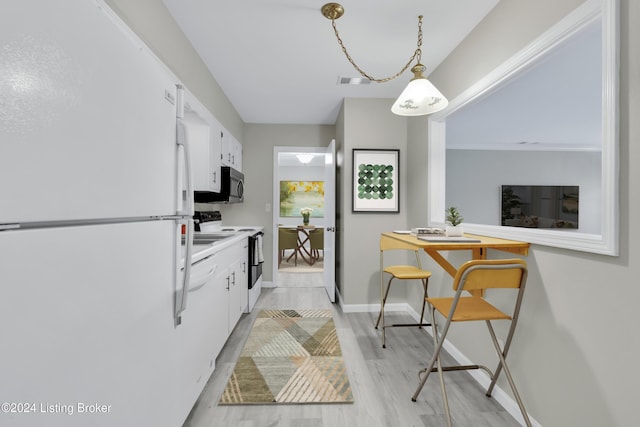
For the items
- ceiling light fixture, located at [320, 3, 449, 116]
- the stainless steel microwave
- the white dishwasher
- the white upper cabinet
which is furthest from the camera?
the stainless steel microwave

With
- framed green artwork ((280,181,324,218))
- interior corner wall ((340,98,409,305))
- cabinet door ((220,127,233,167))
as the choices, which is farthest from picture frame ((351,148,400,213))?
framed green artwork ((280,181,324,218))

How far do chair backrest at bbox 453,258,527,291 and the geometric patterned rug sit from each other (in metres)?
1.03

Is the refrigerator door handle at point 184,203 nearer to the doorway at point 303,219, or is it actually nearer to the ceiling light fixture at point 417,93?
the ceiling light fixture at point 417,93

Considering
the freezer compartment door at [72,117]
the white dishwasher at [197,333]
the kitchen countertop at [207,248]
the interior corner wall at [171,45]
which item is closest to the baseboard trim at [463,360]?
the kitchen countertop at [207,248]

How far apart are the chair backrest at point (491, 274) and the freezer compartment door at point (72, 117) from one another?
4.69 ft

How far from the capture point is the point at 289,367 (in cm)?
219

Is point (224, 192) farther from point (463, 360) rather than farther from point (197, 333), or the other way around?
point (463, 360)

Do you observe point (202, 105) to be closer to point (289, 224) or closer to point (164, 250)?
point (164, 250)

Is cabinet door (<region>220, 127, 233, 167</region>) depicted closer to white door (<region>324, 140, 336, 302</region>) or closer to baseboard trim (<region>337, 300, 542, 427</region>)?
white door (<region>324, 140, 336, 302</region>)

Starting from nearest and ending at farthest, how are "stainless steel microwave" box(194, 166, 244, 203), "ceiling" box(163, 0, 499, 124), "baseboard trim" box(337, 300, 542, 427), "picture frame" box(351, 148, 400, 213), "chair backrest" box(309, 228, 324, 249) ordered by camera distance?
"baseboard trim" box(337, 300, 542, 427) → "ceiling" box(163, 0, 499, 124) → "stainless steel microwave" box(194, 166, 244, 203) → "picture frame" box(351, 148, 400, 213) → "chair backrest" box(309, 228, 324, 249)

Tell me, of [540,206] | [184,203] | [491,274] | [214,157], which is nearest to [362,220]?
[214,157]

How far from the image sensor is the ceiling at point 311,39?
77.1 inches

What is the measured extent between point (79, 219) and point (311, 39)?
2.19 meters

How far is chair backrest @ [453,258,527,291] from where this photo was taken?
1.47m
